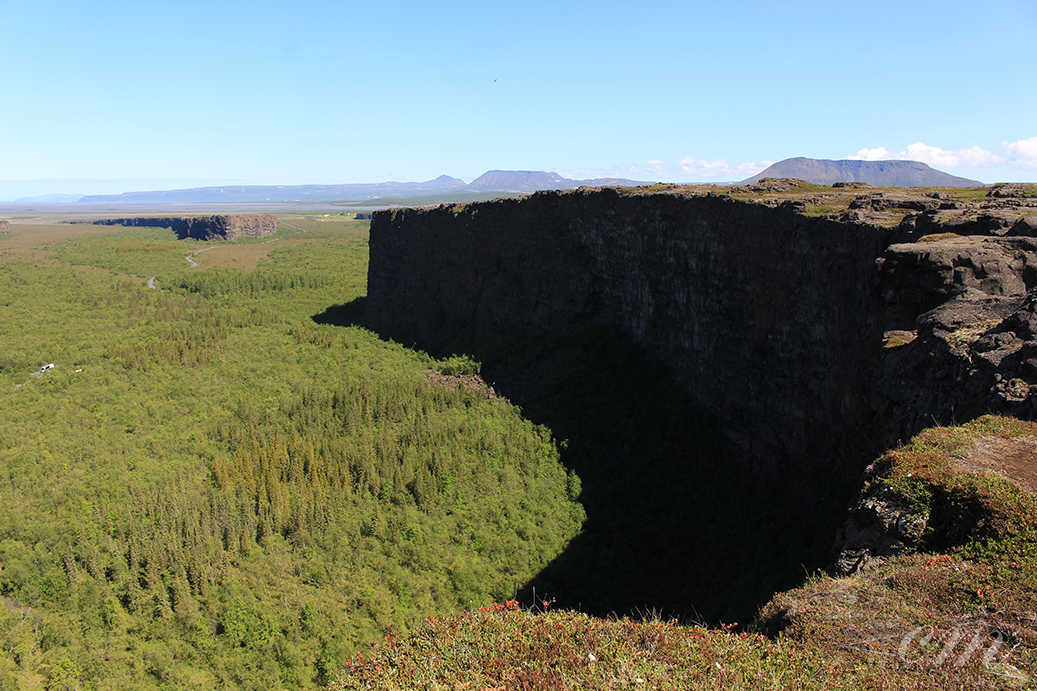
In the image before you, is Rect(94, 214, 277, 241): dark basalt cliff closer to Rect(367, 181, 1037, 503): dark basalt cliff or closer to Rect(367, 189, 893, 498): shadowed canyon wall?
Rect(367, 189, 893, 498): shadowed canyon wall

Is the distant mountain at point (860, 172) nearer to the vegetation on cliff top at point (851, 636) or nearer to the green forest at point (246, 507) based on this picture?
the green forest at point (246, 507)

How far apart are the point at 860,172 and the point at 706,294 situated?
16227 centimetres

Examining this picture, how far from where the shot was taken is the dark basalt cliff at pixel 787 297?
1316cm

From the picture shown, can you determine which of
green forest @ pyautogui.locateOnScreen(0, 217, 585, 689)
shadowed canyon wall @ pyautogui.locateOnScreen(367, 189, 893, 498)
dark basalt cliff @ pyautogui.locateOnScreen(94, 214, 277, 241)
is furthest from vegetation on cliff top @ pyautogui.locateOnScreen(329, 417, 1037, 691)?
dark basalt cliff @ pyautogui.locateOnScreen(94, 214, 277, 241)

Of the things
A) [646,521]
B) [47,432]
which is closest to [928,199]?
[646,521]

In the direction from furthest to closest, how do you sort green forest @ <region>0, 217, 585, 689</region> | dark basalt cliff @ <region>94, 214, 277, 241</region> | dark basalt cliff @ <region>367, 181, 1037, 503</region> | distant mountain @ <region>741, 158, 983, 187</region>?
distant mountain @ <region>741, 158, 983, 187</region>, dark basalt cliff @ <region>94, 214, 277, 241</region>, green forest @ <region>0, 217, 585, 689</region>, dark basalt cliff @ <region>367, 181, 1037, 503</region>

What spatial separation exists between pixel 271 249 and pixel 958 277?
9367 cm

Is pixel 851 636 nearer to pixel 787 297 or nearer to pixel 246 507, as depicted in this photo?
pixel 787 297

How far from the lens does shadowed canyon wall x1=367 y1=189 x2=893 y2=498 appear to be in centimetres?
1767

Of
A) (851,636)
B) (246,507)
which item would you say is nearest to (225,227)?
(246,507)

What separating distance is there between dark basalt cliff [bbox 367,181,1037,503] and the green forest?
6.62 meters

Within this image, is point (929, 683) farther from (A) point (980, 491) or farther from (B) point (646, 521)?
(B) point (646, 521)

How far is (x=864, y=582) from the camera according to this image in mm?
8391

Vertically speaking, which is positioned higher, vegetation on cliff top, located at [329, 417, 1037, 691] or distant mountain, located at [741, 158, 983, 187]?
distant mountain, located at [741, 158, 983, 187]
